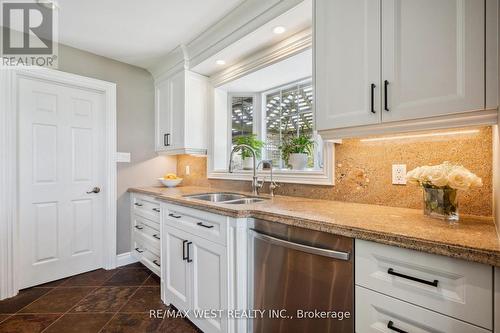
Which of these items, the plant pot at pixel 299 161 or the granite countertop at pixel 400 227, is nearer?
the granite countertop at pixel 400 227

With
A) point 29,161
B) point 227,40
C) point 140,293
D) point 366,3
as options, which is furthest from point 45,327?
point 366,3

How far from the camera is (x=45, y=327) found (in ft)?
5.67

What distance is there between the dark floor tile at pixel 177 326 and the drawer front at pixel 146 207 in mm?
881

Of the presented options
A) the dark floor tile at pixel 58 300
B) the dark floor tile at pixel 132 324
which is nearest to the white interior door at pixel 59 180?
the dark floor tile at pixel 58 300

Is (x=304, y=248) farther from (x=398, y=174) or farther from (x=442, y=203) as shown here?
(x=398, y=174)

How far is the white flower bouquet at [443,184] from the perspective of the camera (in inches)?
38.0

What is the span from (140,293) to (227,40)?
2437mm

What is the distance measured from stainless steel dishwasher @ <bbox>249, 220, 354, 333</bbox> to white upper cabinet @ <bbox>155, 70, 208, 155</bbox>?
160 cm

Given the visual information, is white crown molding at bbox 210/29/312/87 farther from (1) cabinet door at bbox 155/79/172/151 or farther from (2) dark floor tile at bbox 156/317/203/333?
(2) dark floor tile at bbox 156/317/203/333

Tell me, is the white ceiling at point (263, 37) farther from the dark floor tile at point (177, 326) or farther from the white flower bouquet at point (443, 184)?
the dark floor tile at point (177, 326)

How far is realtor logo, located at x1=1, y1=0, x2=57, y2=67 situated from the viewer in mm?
1944

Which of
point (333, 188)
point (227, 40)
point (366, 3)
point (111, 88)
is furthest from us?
point (111, 88)

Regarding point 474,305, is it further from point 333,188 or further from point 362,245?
point 333,188

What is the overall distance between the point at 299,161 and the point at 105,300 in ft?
6.88
